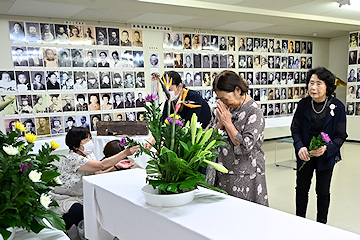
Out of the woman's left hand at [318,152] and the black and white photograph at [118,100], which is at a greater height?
the black and white photograph at [118,100]

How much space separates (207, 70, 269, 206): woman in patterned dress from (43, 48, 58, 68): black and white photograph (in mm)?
3937

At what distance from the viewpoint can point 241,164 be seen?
2023mm

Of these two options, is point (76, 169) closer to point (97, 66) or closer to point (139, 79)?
point (97, 66)

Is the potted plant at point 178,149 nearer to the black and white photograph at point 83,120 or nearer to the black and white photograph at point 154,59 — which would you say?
the black and white photograph at point 83,120

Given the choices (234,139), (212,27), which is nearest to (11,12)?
(212,27)

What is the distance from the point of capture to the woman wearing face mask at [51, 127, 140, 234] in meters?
2.57

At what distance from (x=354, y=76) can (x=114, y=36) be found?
5814 millimetres

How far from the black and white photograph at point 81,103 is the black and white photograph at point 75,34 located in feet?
3.05

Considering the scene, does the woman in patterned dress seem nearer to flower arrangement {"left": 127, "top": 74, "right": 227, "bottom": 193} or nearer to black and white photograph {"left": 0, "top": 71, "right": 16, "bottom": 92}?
flower arrangement {"left": 127, "top": 74, "right": 227, "bottom": 193}

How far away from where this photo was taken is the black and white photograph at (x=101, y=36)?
545 centimetres

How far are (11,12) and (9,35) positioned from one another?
36cm

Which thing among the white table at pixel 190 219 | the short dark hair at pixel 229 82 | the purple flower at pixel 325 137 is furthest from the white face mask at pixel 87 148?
the purple flower at pixel 325 137

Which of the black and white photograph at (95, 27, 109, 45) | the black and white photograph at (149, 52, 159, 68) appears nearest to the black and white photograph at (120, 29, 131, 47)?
the black and white photograph at (95, 27, 109, 45)

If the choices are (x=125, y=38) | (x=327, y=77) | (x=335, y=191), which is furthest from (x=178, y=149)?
(x=125, y=38)
